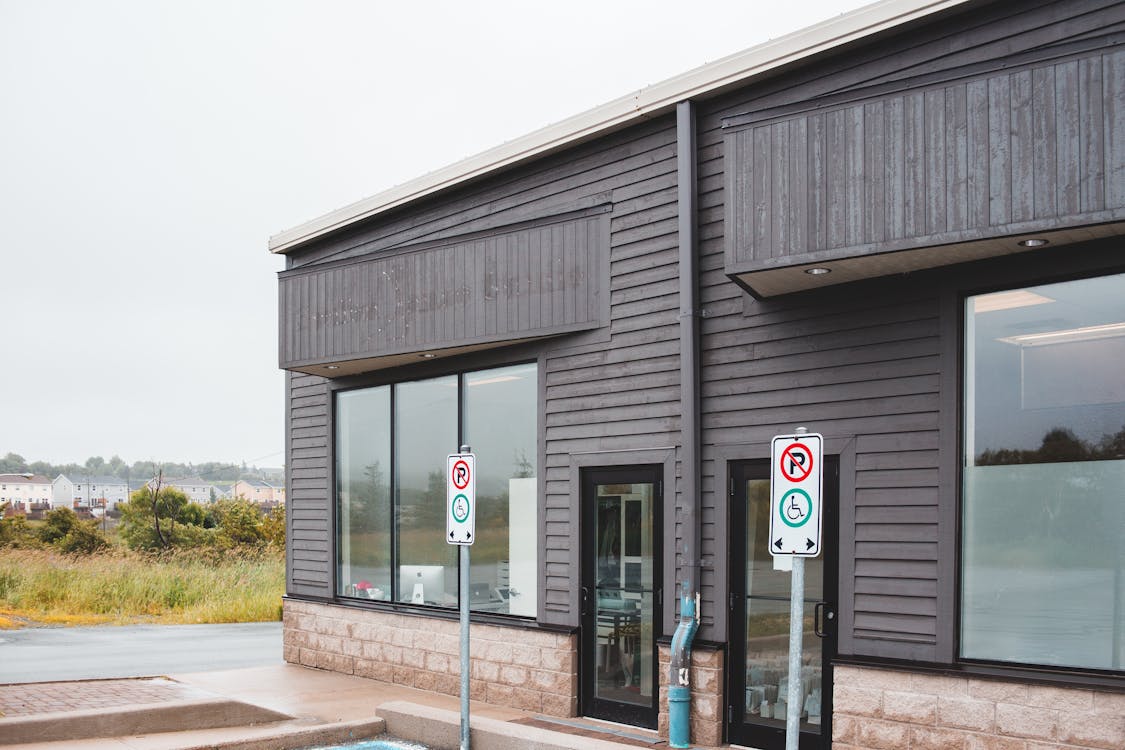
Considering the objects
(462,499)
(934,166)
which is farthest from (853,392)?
(462,499)

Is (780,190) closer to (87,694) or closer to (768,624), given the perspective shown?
(768,624)

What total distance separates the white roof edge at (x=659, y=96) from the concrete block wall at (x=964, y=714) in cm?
471

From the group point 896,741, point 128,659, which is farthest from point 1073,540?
point 128,659

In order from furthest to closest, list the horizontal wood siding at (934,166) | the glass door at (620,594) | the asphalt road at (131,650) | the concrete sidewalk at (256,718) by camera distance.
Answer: the asphalt road at (131,650)
the glass door at (620,594)
the concrete sidewalk at (256,718)
the horizontal wood siding at (934,166)

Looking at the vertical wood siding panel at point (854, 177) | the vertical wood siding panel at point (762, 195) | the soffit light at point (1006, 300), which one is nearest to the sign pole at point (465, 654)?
the vertical wood siding panel at point (762, 195)

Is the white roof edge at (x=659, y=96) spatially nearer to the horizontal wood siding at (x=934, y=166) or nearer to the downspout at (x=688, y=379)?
the downspout at (x=688, y=379)

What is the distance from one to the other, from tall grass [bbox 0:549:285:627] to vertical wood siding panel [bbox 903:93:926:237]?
17467 mm

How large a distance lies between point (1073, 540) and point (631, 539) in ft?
13.4

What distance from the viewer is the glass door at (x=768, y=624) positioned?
27.6 feet

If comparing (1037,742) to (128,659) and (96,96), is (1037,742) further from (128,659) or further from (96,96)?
(96,96)

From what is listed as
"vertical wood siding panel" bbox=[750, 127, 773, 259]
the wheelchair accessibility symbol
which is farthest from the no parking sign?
"vertical wood siding panel" bbox=[750, 127, 773, 259]

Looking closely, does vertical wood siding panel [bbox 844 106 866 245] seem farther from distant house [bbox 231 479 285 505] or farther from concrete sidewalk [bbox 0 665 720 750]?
distant house [bbox 231 479 285 505]

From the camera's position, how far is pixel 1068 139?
659 centimetres

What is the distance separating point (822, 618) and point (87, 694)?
25.0 feet
